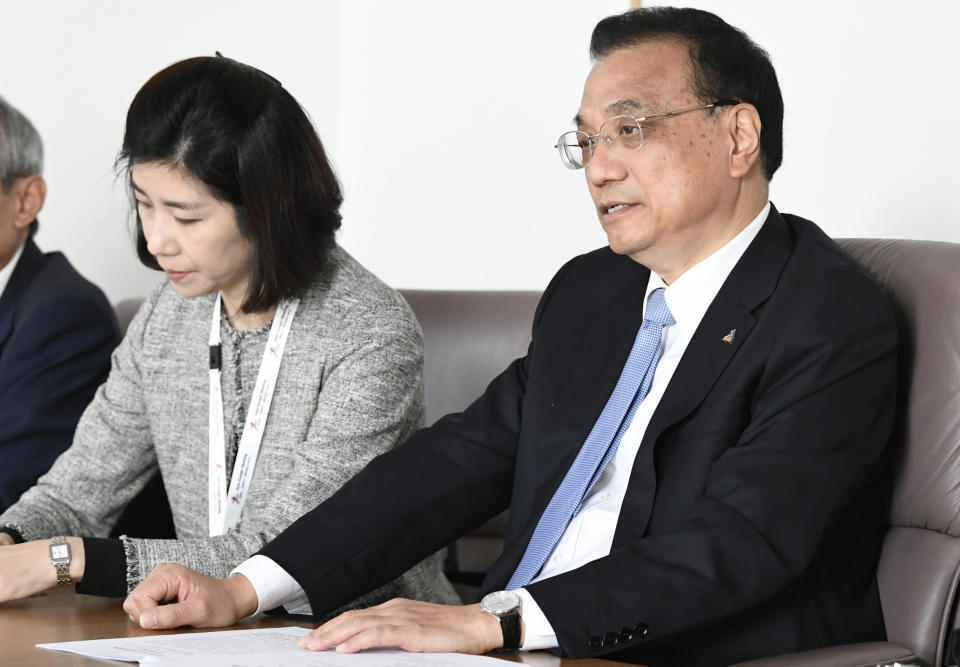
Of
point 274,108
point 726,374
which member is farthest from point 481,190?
point 726,374

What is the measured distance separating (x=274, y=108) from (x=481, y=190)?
1.54m

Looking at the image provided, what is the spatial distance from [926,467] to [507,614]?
25.1 inches

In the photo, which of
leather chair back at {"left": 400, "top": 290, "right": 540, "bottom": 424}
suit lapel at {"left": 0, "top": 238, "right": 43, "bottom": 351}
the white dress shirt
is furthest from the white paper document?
suit lapel at {"left": 0, "top": 238, "right": 43, "bottom": 351}

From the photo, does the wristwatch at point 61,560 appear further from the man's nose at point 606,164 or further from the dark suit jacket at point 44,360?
the man's nose at point 606,164

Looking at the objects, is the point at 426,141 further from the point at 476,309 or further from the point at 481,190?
the point at 476,309

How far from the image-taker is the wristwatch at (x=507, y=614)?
136cm

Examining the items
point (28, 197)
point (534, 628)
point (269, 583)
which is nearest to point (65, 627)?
point (269, 583)

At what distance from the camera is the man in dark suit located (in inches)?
55.6

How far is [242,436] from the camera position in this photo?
2.07 metres

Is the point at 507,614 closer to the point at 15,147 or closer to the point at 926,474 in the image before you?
the point at 926,474

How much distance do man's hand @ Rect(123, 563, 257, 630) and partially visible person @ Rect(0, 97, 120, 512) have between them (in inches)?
40.9

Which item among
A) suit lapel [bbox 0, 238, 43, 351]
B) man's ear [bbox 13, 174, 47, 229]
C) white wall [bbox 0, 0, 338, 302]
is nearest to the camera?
suit lapel [bbox 0, 238, 43, 351]

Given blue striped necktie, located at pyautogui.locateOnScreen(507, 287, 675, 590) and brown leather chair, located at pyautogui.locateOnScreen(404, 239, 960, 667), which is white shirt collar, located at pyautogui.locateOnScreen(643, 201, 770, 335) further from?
brown leather chair, located at pyautogui.locateOnScreen(404, 239, 960, 667)

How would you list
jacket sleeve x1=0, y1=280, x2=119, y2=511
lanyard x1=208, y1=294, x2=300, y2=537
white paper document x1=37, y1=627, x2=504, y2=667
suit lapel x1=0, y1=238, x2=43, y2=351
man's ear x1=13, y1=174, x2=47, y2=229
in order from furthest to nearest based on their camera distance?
1. man's ear x1=13, y1=174, x2=47, y2=229
2. suit lapel x1=0, y1=238, x2=43, y2=351
3. jacket sleeve x1=0, y1=280, x2=119, y2=511
4. lanyard x1=208, y1=294, x2=300, y2=537
5. white paper document x1=37, y1=627, x2=504, y2=667
